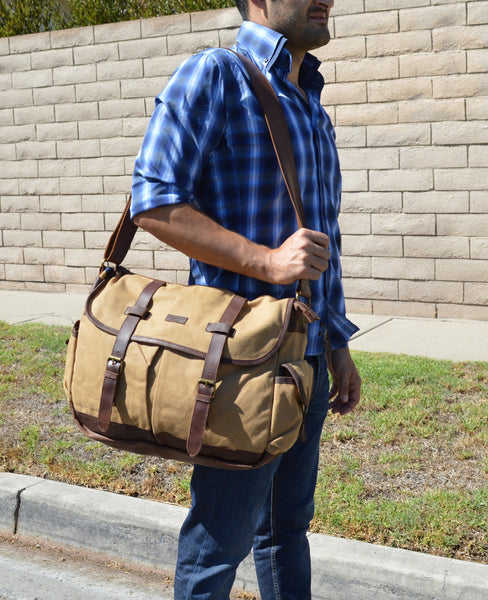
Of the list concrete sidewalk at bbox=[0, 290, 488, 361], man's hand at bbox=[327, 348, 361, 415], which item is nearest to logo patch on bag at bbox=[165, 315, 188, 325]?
man's hand at bbox=[327, 348, 361, 415]

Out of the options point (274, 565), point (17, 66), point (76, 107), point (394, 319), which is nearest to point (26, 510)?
point (274, 565)

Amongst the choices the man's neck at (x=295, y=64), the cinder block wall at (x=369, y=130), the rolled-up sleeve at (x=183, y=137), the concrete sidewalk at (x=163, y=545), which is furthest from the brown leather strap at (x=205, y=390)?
the cinder block wall at (x=369, y=130)

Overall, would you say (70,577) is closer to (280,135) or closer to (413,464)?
(413,464)

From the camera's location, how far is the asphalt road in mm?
2984

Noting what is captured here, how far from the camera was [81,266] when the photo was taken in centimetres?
848

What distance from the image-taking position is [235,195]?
5.86 ft

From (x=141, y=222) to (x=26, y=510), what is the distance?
2.15 m

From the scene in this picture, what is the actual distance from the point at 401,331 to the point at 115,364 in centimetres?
502

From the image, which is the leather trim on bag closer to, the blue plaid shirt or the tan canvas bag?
the tan canvas bag

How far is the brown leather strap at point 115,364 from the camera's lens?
172cm

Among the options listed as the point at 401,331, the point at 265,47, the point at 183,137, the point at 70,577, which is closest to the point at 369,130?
the point at 401,331

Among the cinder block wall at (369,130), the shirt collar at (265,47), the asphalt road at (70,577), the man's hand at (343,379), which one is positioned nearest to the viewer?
the shirt collar at (265,47)

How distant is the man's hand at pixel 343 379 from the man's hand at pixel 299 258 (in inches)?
20.6

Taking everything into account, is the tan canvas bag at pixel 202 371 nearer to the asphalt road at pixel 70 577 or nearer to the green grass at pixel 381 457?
the asphalt road at pixel 70 577
